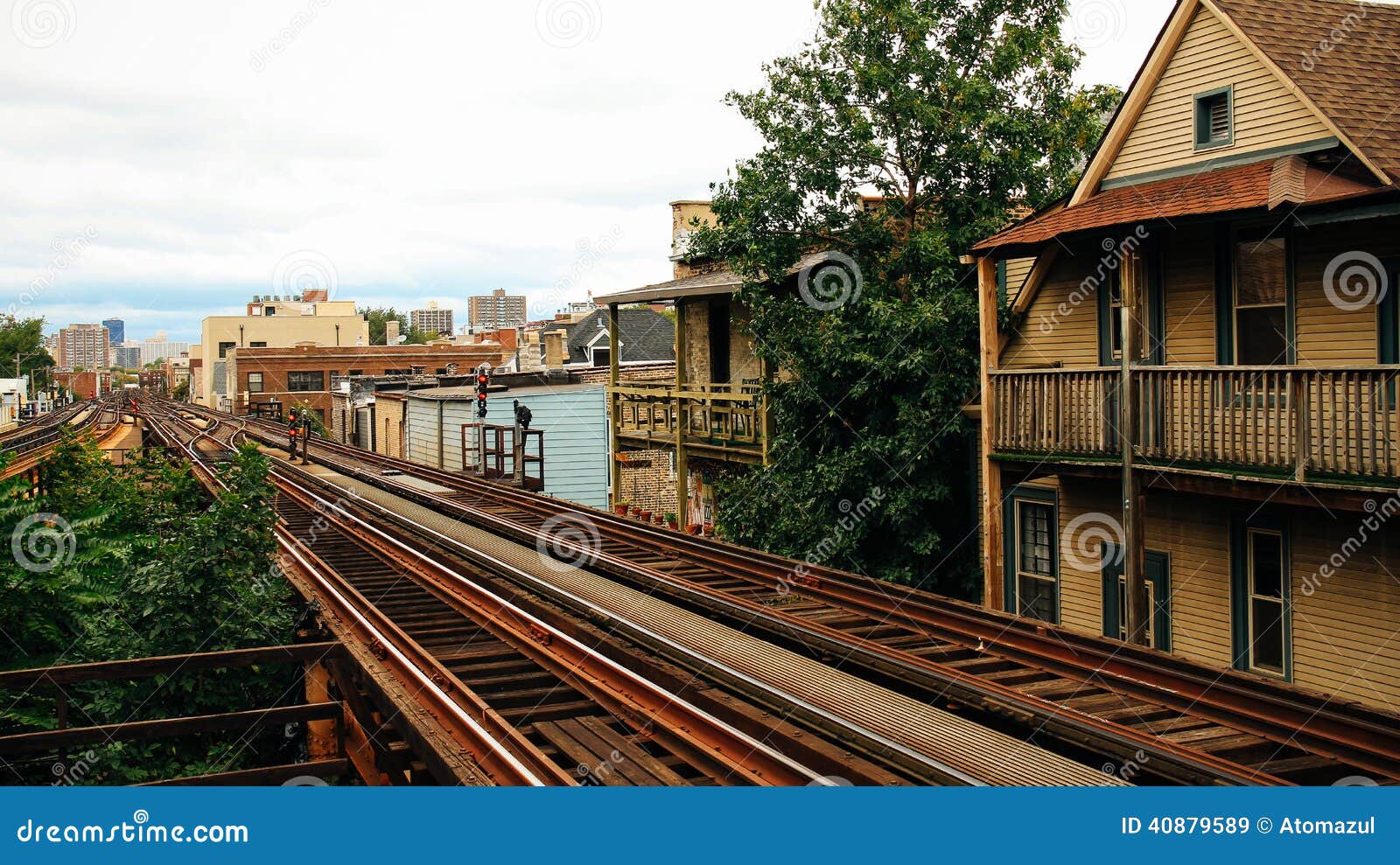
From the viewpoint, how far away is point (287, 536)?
20.1 m

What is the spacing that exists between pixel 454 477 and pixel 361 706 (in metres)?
21.7

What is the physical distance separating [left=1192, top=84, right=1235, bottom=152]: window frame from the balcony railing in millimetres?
9651

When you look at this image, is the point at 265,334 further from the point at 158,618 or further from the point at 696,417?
the point at 158,618

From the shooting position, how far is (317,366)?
293 feet

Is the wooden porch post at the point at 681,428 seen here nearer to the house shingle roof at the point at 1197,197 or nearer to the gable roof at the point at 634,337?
the house shingle roof at the point at 1197,197

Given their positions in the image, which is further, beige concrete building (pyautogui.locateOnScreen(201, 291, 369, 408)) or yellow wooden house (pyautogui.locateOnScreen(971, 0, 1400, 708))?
beige concrete building (pyautogui.locateOnScreen(201, 291, 369, 408))

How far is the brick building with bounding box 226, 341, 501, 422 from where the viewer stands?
87875mm

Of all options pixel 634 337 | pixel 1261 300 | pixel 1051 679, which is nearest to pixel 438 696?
pixel 1051 679

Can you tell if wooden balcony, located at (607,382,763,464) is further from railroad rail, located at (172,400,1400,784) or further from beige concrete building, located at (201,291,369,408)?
beige concrete building, located at (201,291,369,408)

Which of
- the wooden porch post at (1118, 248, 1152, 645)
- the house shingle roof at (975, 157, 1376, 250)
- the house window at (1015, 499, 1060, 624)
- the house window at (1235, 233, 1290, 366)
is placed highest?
the house shingle roof at (975, 157, 1376, 250)

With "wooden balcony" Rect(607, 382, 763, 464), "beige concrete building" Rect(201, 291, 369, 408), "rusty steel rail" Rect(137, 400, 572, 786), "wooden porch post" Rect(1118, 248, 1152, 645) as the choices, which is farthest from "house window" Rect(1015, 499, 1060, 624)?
"beige concrete building" Rect(201, 291, 369, 408)

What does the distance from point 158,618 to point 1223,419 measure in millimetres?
10916

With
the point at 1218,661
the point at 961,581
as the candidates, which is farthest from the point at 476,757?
the point at 961,581

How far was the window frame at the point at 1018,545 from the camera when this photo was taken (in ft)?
53.3
